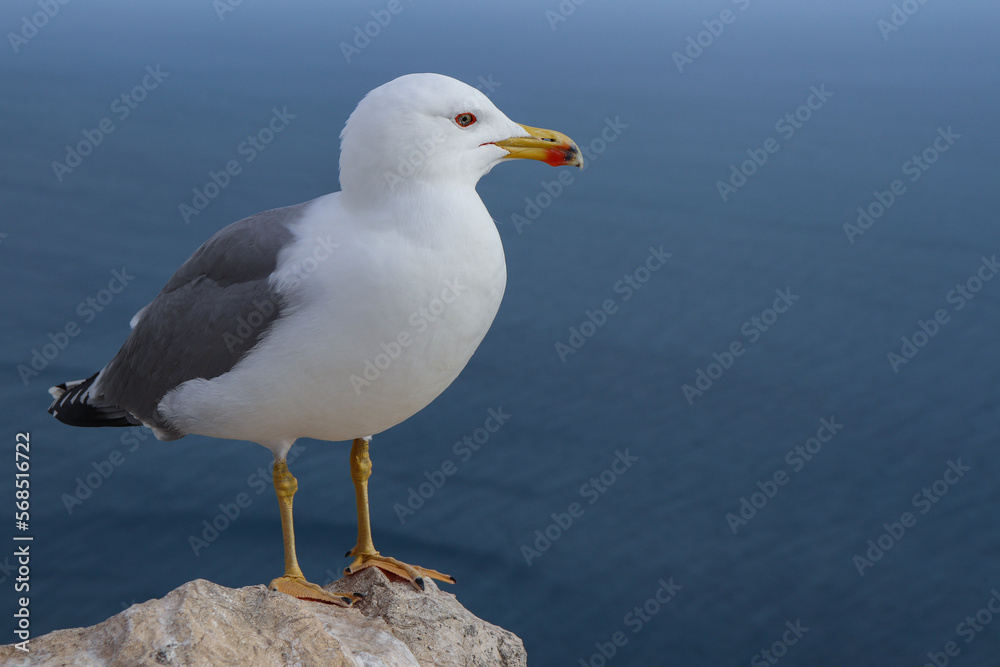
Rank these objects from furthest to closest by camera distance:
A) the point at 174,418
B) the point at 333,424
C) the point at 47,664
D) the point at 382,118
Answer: the point at 174,418, the point at 333,424, the point at 382,118, the point at 47,664

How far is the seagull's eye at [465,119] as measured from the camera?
12.8 feet

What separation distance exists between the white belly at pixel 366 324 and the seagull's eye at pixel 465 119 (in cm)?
32

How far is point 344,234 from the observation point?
3.89 meters

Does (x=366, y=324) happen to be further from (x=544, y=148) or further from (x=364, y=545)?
(x=364, y=545)

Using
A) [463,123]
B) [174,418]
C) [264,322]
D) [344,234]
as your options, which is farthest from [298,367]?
[463,123]

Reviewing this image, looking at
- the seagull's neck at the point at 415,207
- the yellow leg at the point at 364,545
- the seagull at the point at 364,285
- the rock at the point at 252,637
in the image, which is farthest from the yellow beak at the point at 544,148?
the rock at the point at 252,637

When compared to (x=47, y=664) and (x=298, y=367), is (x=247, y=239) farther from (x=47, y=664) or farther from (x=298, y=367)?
(x=47, y=664)

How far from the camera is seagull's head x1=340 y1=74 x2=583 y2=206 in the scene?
12.5ft

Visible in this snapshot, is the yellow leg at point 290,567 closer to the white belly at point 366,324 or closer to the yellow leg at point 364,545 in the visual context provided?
the yellow leg at point 364,545

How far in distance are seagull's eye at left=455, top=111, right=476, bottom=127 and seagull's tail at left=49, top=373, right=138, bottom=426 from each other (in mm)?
2143

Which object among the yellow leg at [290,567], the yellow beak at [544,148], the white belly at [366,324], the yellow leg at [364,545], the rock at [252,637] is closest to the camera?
the rock at [252,637]

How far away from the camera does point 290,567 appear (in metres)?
4.56

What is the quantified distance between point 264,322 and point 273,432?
0.51m

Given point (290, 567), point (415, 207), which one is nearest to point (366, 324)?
point (415, 207)
